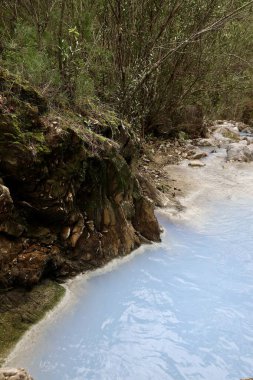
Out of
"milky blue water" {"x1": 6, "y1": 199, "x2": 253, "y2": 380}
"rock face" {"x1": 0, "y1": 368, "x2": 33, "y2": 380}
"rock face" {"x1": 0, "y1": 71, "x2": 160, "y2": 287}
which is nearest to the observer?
"rock face" {"x1": 0, "y1": 368, "x2": 33, "y2": 380}

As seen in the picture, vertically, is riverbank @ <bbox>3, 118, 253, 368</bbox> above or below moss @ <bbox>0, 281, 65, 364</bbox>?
above

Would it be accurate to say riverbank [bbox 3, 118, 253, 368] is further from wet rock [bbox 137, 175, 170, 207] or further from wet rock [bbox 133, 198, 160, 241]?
wet rock [bbox 133, 198, 160, 241]

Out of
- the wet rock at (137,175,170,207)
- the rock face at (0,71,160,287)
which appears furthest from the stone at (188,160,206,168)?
the rock face at (0,71,160,287)

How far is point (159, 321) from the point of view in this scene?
3.58 m

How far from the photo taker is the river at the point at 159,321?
2.97 m

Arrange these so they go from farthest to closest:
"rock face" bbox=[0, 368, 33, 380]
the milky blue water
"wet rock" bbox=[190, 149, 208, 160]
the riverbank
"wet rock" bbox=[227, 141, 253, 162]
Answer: "wet rock" bbox=[227, 141, 253, 162] < "wet rock" bbox=[190, 149, 208, 160] < the riverbank < the milky blue water < "rock face" bbox=[0, 368, 33, 380]

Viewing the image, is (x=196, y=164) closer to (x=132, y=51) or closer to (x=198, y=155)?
(x=198, y=155)

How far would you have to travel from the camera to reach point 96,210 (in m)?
4.45

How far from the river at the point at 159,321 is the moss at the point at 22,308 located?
0.27ft

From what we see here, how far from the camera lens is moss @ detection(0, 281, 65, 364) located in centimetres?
299

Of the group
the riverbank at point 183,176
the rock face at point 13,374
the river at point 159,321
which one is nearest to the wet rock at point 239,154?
the riverbank at point 183,176

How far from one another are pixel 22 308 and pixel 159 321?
1220 millimetres

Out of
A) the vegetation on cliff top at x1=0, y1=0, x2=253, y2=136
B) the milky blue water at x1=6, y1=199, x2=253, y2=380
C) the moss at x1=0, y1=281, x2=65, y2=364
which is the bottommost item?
the milky blue water at x1=6, y1=199, x2=253, y2=380

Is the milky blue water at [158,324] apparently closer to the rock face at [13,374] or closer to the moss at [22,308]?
the moss at [22,308]
